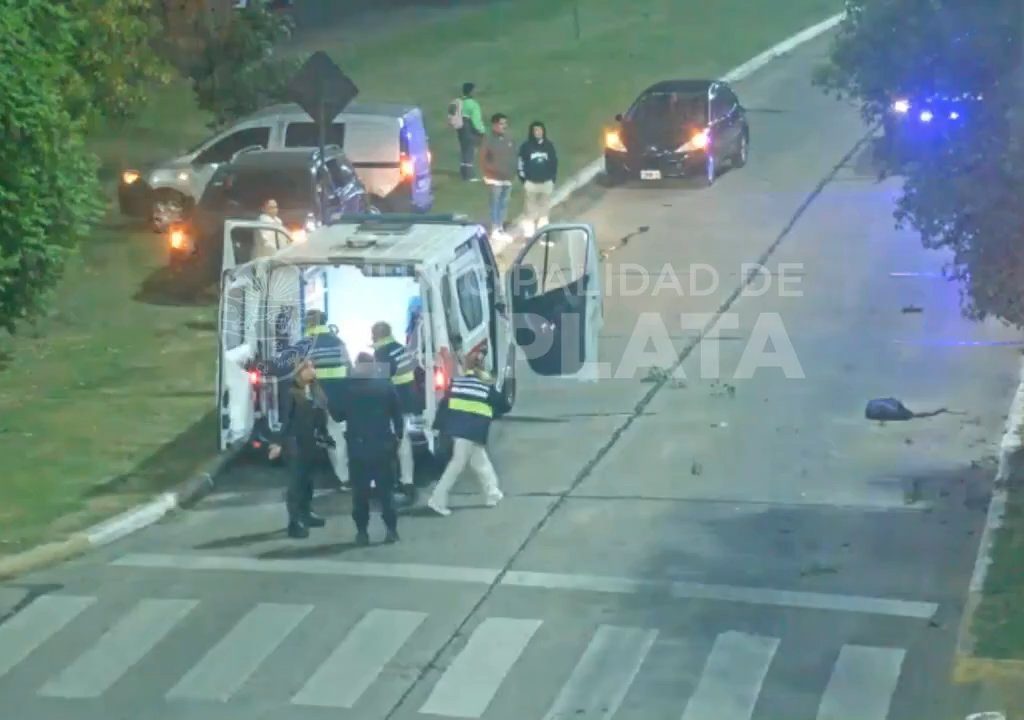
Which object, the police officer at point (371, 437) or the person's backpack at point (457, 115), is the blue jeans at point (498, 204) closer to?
the person's backpack at point (457, 115)

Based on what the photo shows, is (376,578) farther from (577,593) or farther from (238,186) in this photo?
(238,186)

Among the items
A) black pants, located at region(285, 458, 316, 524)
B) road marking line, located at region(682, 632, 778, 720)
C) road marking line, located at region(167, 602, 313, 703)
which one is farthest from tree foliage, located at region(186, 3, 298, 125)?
road marking line, located at region(682, 632, 778, 720)

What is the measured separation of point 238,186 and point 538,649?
1242 centimetres

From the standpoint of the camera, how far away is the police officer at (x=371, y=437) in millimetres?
14203

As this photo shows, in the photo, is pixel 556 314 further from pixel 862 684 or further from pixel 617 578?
pixel 862 684

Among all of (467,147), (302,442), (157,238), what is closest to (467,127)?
(467,147)

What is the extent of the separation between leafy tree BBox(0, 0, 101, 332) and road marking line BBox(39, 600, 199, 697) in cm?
710

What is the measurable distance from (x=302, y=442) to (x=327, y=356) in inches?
39.2

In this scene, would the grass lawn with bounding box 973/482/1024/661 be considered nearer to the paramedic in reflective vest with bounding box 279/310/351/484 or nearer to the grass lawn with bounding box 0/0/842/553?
the paramedic in reflective vest with bounding box 279/310/351/484

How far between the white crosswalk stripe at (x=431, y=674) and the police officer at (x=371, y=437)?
1.51 meters

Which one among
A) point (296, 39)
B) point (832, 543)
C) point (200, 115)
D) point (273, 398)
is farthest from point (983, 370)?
point (296, 39)

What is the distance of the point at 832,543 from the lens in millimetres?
14398

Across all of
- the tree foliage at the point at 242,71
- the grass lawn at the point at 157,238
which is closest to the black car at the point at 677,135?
the grass lawn at the point at 157,238

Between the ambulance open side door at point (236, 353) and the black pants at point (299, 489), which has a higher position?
the ambulance open side door at point (236, 353)
